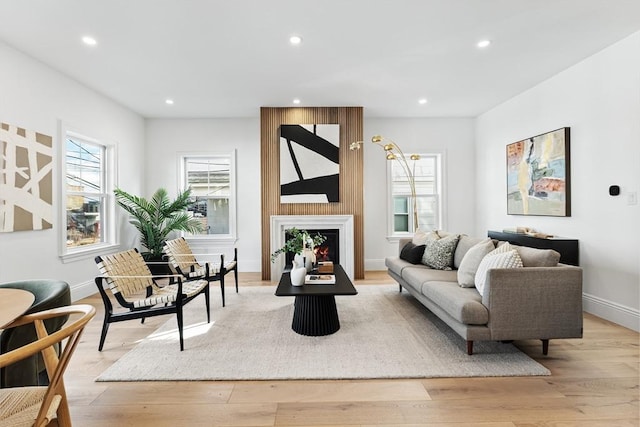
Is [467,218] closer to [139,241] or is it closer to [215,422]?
[215,422]

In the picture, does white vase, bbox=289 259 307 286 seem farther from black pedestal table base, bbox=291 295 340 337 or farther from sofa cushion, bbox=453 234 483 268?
sofa cushion, bbox=453 234 483 268

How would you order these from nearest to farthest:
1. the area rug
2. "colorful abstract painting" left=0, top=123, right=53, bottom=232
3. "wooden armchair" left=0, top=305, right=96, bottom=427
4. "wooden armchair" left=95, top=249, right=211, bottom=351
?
"wooden armchair" left=0, top=305, right=96, bottom=427
the area rug
"wooden armchair" left=95, top=249, right=211, bottom=351
"colorful abstract painting" left=0, top=123, right=53, bottom=232

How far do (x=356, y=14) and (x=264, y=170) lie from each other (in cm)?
282

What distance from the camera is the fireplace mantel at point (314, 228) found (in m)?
5.00

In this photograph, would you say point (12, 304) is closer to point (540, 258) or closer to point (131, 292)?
point (131, 292)

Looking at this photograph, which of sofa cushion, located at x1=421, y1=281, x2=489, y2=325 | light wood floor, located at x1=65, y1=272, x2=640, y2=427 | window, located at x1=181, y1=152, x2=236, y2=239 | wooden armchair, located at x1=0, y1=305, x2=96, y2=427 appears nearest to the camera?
wooden armchair, located at x1=0, y1=305, x2=96, y2=427

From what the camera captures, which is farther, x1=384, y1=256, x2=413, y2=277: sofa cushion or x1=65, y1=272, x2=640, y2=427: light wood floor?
x1=384, y1=256, x2=413, y2=277: sofa cushion

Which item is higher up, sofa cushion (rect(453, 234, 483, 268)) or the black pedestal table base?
sofa cushion (rect(453, 234, 483, 268))

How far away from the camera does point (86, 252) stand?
13.9 ft

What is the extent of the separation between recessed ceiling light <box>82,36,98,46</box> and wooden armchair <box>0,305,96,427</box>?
112 inches

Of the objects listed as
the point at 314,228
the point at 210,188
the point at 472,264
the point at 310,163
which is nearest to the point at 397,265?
the point at 472,264

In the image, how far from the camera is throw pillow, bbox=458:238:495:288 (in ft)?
9.34

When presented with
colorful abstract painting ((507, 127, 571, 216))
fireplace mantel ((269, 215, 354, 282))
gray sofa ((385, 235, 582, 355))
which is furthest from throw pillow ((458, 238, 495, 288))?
fireplace mantel ((269, 215, 354, 282))

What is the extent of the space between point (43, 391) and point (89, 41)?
3.18 metres
